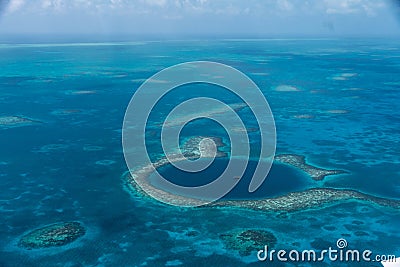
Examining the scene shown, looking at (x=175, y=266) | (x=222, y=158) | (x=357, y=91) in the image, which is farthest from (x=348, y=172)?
(x=357, y=91)

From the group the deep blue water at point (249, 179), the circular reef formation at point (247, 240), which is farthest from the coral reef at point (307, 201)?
the circular reef formation at point (247, 240)

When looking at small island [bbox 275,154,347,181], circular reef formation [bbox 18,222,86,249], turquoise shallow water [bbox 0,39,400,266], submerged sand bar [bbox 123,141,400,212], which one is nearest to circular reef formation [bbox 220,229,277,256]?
turquoise shallow water [bbox 0,39,400,266]

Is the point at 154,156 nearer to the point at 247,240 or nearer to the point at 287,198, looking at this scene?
the point at 287,198

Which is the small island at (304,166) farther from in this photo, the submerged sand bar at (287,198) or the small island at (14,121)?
the small island at (14,121)

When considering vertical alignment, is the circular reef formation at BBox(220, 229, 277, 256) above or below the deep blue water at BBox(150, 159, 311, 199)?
below

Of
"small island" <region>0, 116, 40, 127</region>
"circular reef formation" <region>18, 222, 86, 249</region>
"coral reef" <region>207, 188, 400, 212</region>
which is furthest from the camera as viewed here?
"small island" <region>0, 116, 40, 127</region>

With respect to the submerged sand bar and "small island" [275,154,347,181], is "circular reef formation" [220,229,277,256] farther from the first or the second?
"small island" [275,154,347,181]

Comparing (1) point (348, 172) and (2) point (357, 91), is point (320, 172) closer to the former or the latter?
(1) point (348, 172)
